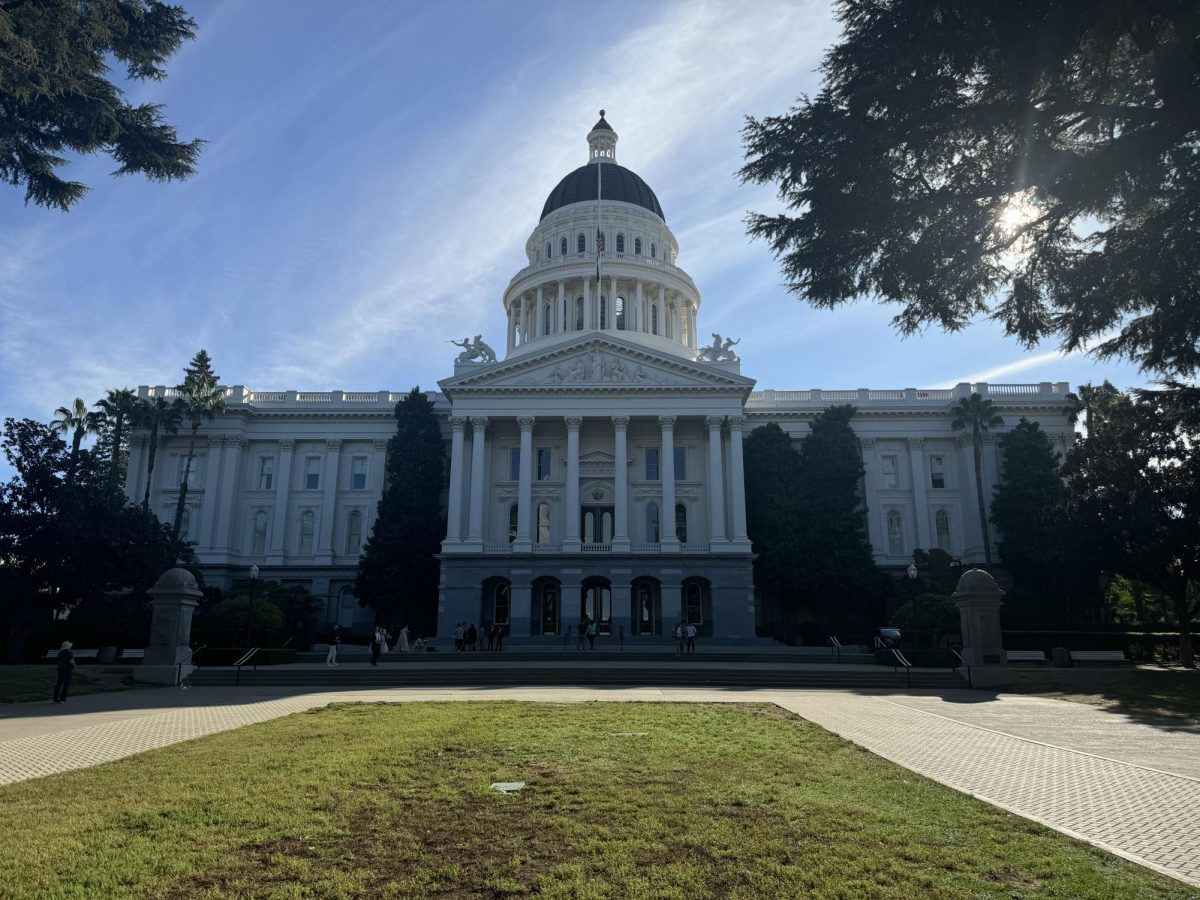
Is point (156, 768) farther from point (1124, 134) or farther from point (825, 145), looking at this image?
point (1124, 134)

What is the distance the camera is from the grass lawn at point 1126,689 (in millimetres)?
19547

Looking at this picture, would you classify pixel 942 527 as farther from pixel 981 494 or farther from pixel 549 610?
pixel 549 610

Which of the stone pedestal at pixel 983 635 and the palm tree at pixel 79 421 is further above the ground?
the palm tree at pixel 79 421

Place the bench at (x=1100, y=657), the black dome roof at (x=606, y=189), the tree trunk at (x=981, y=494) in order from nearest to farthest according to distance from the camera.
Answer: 1. the bench at (x=1100, y=657)
2. the tree trunk at (x=981, y=494)
3. the black dome roof at (x=606, y=189)

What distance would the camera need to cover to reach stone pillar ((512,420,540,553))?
51625 millimetres

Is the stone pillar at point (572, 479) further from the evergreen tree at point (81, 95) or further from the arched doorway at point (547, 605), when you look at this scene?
the evergreen tree at point (81, 95)

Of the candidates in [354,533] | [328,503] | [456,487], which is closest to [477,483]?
[456,487]

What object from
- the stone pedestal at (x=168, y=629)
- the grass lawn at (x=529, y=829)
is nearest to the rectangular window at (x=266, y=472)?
the stone pedestal at (x=168, y=629)

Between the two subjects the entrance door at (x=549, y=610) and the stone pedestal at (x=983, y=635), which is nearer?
the stone pedestal at (x=983, y=635)

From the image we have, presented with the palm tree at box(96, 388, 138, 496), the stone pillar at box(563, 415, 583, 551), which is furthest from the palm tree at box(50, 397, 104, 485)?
the stone pillar at box(563, 415, 583, 551)

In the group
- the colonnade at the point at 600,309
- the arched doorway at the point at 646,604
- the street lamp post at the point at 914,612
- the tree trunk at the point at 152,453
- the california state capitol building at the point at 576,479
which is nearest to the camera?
the street lamp post at the point at 914,612

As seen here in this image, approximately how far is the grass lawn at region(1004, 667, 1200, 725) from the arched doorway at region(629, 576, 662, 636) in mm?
26359

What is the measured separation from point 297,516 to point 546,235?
3251 cm

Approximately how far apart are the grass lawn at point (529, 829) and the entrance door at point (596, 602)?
41.0m
